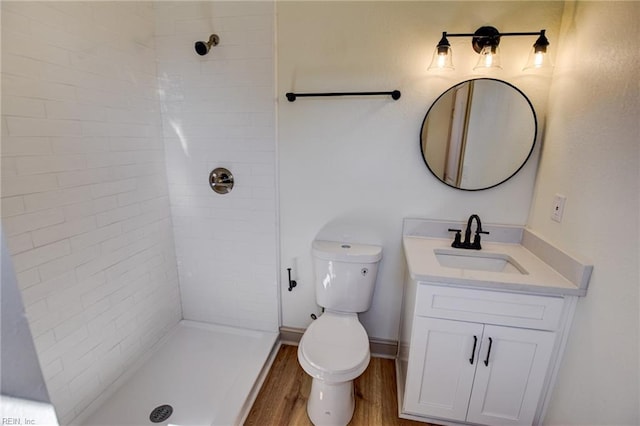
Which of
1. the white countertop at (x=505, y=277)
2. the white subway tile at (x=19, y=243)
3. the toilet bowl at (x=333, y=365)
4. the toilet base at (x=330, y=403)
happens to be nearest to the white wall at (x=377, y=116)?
the white countertop at (x=505, y=277)

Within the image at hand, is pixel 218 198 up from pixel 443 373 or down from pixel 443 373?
up

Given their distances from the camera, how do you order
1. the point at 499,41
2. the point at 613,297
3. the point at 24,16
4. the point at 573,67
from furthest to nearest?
the point at 499,41, the point at 573,67, the point at 24,16, the point at 613,297

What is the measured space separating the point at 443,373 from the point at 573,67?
1.51 meters

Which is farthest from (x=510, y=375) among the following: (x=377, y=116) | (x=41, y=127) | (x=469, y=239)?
(x=41, y=127)

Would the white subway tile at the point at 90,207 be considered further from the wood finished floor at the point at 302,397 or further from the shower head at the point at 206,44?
the wood finished floor at the point at 302,397

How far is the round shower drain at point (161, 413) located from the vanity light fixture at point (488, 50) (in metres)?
2.24

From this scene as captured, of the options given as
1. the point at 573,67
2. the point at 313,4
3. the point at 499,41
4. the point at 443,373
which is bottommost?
the point at 443,373

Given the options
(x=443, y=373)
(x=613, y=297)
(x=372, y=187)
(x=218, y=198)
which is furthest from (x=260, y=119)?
(x=613, y=297)

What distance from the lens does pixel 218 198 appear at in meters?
1.96

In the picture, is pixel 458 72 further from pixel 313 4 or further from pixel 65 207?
pixel 65 207

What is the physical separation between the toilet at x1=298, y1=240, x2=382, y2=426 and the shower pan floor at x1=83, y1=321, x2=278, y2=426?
1.47ft

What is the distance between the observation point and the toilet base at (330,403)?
146 centimetres

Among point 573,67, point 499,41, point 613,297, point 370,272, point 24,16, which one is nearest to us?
point 613,297

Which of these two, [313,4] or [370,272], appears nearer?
[313,4]
